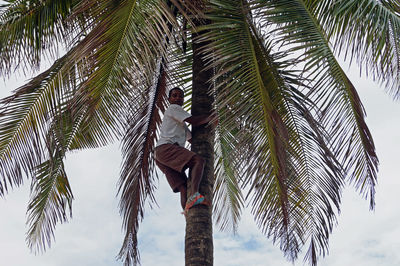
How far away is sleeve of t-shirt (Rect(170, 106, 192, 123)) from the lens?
619 centimetres

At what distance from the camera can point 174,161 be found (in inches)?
237

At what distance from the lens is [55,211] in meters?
7.86

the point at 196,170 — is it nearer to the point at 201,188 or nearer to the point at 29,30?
the point at 201,188

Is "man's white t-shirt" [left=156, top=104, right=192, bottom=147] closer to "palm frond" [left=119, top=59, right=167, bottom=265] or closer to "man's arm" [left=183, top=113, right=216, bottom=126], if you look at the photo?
"man's arm" [left=183, top=113, right=216, bottom=126]

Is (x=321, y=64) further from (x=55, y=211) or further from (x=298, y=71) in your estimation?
(x=55, y=211)

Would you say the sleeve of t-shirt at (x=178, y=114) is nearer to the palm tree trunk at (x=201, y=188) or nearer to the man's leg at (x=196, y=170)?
the palm tree trunk at (x=201, y=188)

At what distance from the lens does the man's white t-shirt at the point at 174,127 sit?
6.22 m

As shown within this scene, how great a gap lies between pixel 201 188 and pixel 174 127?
78 centimetres

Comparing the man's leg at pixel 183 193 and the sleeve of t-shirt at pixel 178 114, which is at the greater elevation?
the sleeve of t-shirt at pixel 178 114

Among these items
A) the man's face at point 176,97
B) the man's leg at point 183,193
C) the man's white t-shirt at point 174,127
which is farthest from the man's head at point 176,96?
the man's leg at point 183,193

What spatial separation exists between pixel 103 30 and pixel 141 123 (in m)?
2.83

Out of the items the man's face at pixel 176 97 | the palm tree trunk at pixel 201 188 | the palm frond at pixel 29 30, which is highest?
the palm frond at pixel 29 30

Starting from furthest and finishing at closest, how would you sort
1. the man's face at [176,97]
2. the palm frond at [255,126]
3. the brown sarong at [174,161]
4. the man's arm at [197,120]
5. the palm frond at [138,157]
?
1. the palm frond at [138,157]
2. the man's face at [176,97]
3. the man's arm at [197,120]
4. the brown sarong at [174,161]
5. the palm frond at [255,126]

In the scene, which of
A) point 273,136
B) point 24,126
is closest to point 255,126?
point 273,136
